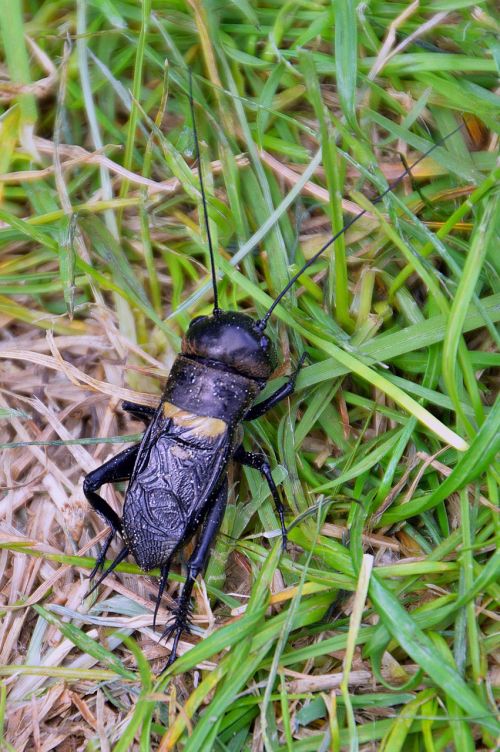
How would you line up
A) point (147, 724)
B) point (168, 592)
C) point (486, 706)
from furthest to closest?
point (168, 592)
point (147, 724)
point (486, 706)

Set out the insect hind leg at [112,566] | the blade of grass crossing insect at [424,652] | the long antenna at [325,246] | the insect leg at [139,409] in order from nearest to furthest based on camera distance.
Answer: the blade of grass crossing insect at [424,652], the long antenna at [325,246], the insect hind leg at [112,566], the insect leg at [139,409]

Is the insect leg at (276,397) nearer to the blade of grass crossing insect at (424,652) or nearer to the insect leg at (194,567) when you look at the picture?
the insect leg at (194,567)

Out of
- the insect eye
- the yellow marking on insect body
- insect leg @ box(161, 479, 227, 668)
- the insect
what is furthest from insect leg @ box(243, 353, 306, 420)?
the insect eye

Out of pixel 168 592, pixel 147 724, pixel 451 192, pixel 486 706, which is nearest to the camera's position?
pixel 486 706

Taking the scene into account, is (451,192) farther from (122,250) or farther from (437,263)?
(122,250)

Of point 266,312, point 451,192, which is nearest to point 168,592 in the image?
point 266,312

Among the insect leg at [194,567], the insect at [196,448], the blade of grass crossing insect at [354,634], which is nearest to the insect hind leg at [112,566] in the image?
the insect at [196,448]

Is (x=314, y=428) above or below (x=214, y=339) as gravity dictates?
below
